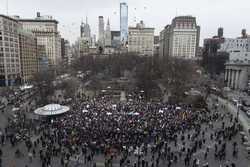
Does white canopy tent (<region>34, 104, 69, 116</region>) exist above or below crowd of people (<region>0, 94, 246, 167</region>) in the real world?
above

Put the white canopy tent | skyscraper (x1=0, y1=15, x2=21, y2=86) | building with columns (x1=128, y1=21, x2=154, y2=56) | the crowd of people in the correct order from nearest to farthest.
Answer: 1. the crowd of people
2. the white canopy tent
3. skyscraper (x1=0, y1=15, x2=21, y2=86)
4. building with columns (x1=128, y1=21, x2=154, y2=56)

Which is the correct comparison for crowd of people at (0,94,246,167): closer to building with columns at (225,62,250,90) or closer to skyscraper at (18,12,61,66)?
building with columns at (225,62,250,90)

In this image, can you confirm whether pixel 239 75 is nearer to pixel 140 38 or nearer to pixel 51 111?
pixel 51 111

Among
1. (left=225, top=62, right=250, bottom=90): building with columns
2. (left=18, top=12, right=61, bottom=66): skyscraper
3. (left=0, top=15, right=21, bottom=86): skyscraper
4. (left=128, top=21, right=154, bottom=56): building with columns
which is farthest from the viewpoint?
(left=128, top=21, right=154, bottom=56): building with columns

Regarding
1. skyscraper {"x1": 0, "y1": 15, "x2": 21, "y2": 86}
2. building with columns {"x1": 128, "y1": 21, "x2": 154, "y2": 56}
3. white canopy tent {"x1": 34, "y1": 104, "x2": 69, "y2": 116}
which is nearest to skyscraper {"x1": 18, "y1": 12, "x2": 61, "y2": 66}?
building with columns {"x1": 128, "y1": 21, "x2": 154, "y2": 56}

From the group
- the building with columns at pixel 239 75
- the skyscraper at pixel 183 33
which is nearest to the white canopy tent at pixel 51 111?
the building with columns at pixel 239 75

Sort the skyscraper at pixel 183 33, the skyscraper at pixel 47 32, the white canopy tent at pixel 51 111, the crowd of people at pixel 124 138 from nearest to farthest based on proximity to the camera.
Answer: the crowd of people at pixel 124 138 < the white canopy tent at pixel 51 111 < the skyscraper at pixel 47 32 < the skyscraper at pixel 183 33

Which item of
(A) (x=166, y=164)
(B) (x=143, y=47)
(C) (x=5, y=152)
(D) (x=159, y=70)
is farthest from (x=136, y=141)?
(B) (x=143, y=47)

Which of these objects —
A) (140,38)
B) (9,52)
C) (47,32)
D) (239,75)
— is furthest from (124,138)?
(140,38)

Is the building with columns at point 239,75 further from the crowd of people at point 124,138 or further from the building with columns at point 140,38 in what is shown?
the building with columns at point 140,38

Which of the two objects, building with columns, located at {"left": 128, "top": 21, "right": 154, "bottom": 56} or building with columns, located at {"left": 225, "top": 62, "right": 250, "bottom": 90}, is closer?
building with columns, located at {"left": 225, "top": 62, "right": 250, "bottom": 90}
